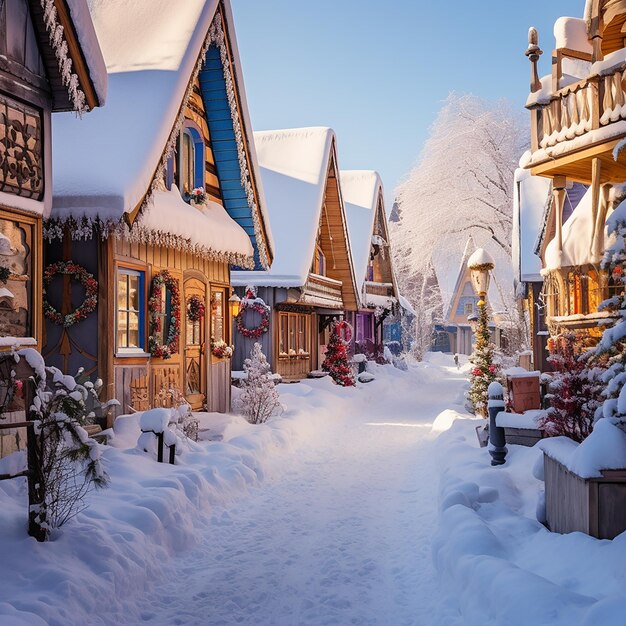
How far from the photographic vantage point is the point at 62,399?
17.1 feet

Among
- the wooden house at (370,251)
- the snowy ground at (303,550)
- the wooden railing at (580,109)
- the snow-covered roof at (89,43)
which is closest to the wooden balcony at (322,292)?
the wooden house at (370,251)

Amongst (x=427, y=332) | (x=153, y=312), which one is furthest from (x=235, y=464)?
(x=427, y=332)

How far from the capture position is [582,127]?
32.9 feet

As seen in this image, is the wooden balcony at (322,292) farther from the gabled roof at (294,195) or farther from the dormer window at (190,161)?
the dormer window at (190,161)

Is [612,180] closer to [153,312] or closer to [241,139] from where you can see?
[241,139]

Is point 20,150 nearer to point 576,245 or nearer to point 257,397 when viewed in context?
point 257,397

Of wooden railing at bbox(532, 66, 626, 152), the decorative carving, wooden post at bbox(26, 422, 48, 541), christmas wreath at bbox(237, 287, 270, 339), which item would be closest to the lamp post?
wooden railing at bbox(532, 66, 626, 152)

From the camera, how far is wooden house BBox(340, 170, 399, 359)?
2942 centimetres

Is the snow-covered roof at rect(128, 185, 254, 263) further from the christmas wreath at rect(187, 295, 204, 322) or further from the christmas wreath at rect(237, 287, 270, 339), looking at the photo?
the christmas wreath at rect(237, 287, 270, 339)

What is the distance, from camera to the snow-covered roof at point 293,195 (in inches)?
771

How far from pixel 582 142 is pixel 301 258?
34.9 feet

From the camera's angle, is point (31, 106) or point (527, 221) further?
point (527, 221)

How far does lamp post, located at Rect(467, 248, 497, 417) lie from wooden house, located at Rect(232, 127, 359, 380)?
6971 mm

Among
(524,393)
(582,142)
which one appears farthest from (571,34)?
(524,393)
